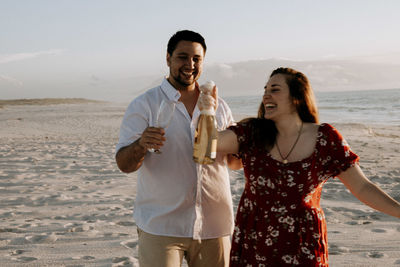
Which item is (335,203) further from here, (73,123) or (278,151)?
(73,123)

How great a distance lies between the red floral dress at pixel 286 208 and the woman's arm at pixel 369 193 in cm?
7

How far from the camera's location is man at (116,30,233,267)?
2.50 metres

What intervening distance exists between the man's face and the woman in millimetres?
474

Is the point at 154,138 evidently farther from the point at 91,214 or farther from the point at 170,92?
the point at 91,214

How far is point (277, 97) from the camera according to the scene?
2.32 m

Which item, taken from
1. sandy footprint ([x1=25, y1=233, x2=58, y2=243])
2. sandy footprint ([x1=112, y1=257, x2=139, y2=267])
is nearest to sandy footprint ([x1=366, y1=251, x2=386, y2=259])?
sandy footprint ([x1=112, y1=257, x2=139, y2=267])

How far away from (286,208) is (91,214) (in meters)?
3.88

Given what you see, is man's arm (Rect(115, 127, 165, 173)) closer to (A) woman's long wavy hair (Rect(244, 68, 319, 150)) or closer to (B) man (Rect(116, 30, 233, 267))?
(B) man (Rect(116, 30, 233, 267))

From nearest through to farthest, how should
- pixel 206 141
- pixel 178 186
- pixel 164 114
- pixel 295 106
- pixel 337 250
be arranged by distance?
pixel 206 141 < pixel 164 114 < pixel 295 106 < pixel 178 186 < pixel 337 250

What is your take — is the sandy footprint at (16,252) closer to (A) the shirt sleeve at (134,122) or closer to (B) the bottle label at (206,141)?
(A) the shirt sleeve at (134,122)

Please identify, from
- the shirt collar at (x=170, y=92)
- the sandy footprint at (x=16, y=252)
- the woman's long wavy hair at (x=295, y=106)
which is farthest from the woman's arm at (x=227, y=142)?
the sandy footprint at (x=16, y=252)

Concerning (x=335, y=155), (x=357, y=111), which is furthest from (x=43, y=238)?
(x=357, y=111)

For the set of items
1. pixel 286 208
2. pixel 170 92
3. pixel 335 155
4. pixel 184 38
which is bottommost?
pixel 286 208

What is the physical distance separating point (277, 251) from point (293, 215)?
0.69 ft
